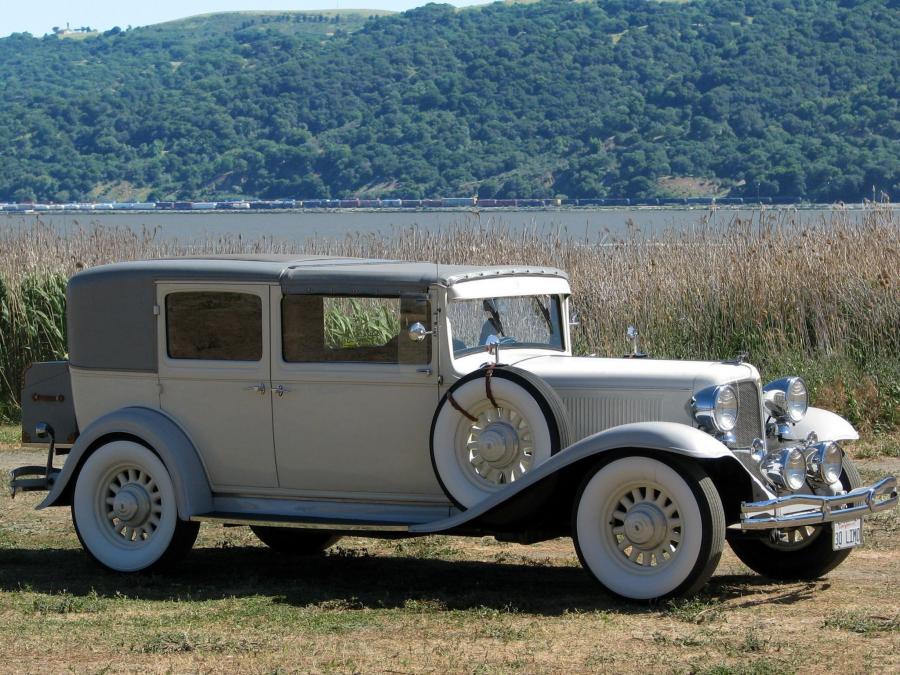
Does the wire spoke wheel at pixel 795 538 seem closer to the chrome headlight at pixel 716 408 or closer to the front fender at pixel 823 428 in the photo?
the front fender at pixel 823 428

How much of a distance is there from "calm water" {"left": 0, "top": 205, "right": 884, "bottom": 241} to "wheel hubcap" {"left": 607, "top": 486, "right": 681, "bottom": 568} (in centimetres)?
1070

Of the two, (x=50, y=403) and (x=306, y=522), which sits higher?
(x=50, y=403)

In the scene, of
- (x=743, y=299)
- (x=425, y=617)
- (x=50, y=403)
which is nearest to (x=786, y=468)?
(x=425, y=617)

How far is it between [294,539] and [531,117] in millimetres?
98745

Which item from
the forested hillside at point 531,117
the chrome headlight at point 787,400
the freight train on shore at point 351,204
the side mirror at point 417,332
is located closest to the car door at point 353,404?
the side mirror at point 417,332

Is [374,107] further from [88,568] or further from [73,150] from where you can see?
[88,568]

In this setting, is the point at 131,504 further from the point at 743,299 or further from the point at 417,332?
the point at 743,299

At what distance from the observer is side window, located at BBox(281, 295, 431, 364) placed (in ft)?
21.6

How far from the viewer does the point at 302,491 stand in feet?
22.4

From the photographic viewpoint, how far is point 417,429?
6570 millimetres

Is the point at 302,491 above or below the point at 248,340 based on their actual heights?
below

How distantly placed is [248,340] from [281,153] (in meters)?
106

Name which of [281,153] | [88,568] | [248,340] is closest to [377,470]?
[248,340]

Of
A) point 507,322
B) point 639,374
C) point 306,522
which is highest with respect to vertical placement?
point 507,322
